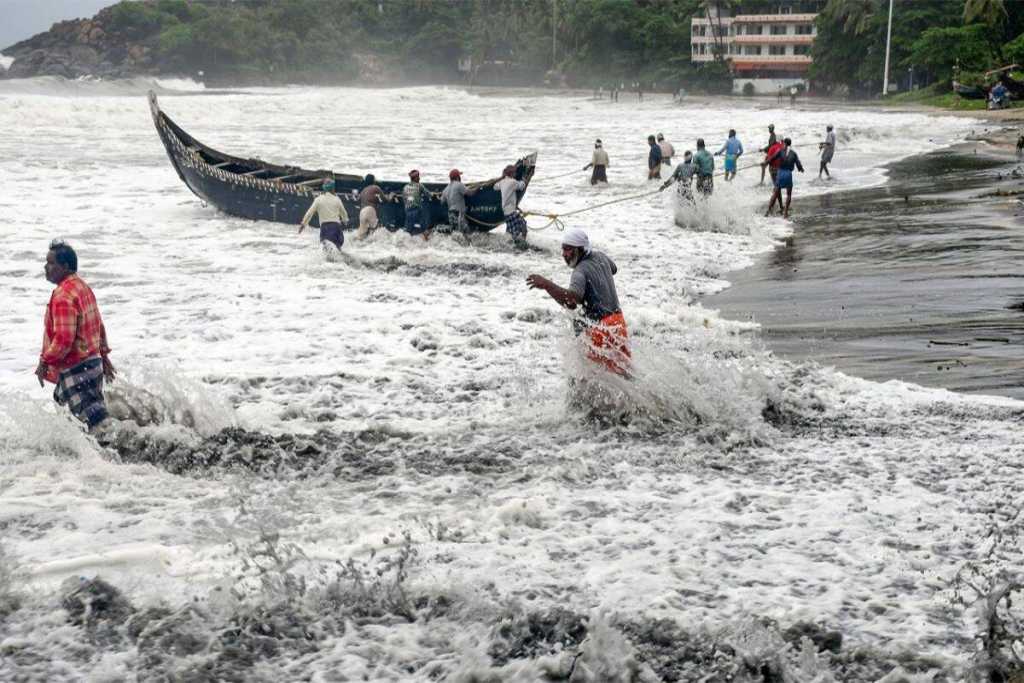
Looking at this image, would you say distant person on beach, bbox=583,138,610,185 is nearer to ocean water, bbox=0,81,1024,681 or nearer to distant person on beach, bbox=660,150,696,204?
distant person on beach, bbox=660,150,696,204

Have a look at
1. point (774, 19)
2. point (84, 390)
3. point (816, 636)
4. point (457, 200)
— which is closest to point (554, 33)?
point (774, 19)

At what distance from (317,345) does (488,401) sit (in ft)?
9.29

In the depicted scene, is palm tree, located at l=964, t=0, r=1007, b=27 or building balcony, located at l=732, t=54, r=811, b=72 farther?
building balcony, located at l=732, t=54, r=811, b=72

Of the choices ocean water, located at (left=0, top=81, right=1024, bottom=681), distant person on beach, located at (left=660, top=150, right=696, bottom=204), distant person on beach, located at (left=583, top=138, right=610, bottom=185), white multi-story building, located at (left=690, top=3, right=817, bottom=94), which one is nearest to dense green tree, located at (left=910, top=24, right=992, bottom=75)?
white multi-story building, located at (left=690, top=3, right=817, bottom=94)

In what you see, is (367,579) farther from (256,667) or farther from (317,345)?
(317,345)

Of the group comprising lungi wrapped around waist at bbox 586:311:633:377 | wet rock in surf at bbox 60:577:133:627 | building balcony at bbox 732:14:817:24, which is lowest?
wet rock in surf at bbox 60:577:133:627

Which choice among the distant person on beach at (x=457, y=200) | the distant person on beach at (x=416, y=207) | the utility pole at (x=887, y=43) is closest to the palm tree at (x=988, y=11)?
the utility pole at (x=887, y=43)

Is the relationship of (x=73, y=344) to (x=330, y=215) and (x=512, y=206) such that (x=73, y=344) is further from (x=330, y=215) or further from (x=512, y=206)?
(x=512, y=206)

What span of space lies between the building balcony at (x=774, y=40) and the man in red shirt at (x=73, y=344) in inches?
3233

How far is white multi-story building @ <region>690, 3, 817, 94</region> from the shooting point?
83688mm

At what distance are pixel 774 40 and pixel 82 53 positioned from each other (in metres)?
84.3

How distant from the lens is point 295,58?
127 m

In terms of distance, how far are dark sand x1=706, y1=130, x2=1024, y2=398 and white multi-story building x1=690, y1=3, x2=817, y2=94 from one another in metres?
65.9

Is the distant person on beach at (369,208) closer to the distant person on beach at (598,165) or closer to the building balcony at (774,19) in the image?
the distant person on beach at (598,165)
